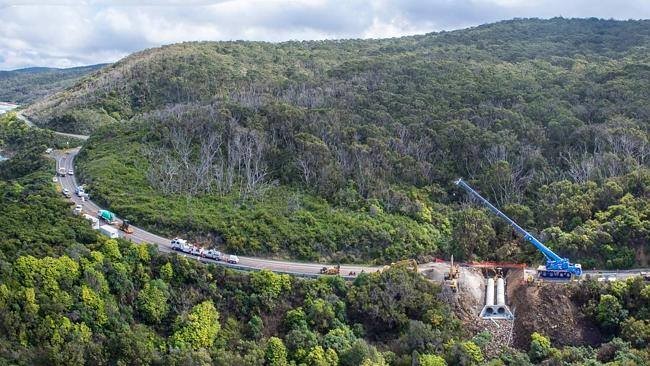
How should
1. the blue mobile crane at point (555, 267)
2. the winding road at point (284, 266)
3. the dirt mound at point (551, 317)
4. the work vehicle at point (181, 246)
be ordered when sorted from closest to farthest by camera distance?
the dirt mound at point (551, 317)
the blue mobile crane at point (555, 267)
the winding road at point (284, 266)
the work vehicle at point (181, 246)

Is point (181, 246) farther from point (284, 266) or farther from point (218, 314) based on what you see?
Result: point (284, 266)

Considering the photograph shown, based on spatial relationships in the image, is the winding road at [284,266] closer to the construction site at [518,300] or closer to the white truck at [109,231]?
the white truck at [109,231]

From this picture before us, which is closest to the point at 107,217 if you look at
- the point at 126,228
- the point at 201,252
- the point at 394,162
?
the point at 126,228

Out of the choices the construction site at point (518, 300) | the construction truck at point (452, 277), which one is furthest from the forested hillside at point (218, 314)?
the construction truck at point (452, 277)

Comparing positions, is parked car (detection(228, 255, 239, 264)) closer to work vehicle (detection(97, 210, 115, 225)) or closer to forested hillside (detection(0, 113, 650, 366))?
forested hillside (detection(0, 113, 650, 366))

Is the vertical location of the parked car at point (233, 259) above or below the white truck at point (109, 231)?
below
